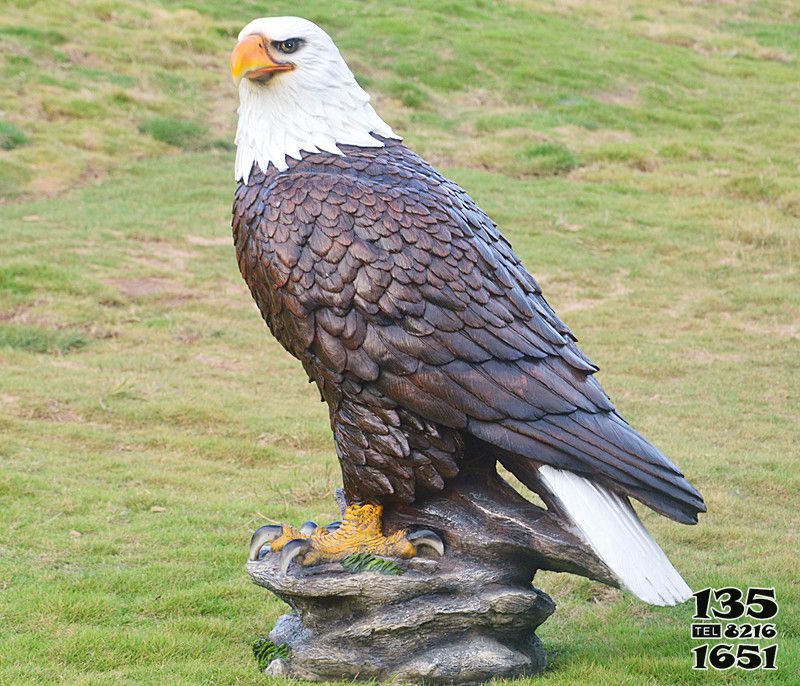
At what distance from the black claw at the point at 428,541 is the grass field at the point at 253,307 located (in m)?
0.66

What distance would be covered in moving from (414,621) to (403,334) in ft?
3.49

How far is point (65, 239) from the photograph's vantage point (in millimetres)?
11898

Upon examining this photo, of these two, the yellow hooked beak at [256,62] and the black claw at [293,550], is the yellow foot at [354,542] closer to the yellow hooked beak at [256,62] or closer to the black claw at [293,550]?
the black claw at [293,550]

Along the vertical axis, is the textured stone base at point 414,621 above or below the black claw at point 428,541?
below

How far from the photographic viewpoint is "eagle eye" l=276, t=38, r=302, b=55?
4334mm

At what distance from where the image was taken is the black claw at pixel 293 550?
4332 mm

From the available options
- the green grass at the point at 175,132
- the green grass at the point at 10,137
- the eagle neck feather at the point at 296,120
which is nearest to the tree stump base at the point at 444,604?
the eagle neck feather at the point at 296,120

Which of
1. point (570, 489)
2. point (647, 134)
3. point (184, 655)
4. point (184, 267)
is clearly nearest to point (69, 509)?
point (184, 655)

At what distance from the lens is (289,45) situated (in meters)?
4.34

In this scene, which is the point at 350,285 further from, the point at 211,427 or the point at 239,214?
the point at 211,427

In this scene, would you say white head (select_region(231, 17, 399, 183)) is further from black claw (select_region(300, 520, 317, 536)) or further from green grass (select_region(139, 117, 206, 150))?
green grass (select_region(139, 117, 206, 150))

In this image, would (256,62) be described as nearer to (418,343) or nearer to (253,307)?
(418,343)

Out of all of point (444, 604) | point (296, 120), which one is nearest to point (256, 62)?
point (296, 120)

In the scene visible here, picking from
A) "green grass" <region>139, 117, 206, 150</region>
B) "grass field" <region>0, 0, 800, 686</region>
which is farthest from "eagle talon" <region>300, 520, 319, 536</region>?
"green grass" <region>139, 117, 206, 150</region>
